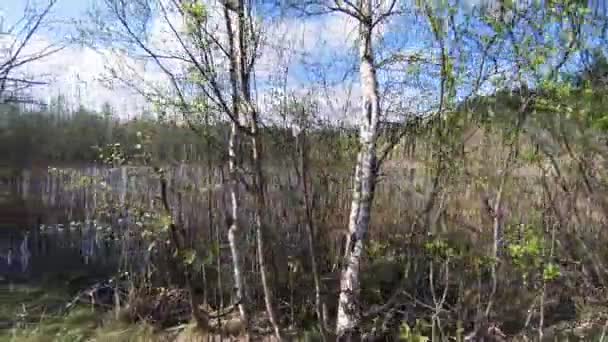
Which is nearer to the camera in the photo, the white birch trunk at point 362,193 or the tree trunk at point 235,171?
the tree trunk at point 235,171

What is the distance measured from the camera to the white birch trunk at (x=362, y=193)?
464 centimetres

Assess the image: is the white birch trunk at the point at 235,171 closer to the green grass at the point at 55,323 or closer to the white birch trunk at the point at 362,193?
the white birch trunk at the point at 362,193

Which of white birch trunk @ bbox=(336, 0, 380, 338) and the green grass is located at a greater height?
white birch trunk @ bbox=(336, 0, 380, 338)

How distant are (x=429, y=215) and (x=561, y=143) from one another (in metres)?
1.41

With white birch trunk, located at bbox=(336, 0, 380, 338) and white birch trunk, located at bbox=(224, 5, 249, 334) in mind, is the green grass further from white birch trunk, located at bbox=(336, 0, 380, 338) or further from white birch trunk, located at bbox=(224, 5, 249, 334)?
white birch trunk, located at bbox=(336, 0, 380, 338)

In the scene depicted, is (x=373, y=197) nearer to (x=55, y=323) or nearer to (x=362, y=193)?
(x=362, y=193)

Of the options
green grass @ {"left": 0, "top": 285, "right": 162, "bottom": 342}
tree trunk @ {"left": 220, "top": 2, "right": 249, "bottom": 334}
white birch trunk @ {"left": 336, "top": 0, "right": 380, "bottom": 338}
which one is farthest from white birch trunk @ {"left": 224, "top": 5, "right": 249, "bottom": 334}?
green grass @ {"left": 0, "top": 285, "right": 162, "bottom": 342}

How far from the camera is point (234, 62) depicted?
438 cm

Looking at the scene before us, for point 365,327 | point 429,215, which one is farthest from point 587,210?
point 365,327

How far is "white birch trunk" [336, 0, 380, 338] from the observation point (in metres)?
4.64

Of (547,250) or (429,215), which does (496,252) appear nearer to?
(547,250)

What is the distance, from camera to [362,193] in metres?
4.70

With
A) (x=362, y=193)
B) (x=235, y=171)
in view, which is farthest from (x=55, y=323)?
(x=362, y=193)

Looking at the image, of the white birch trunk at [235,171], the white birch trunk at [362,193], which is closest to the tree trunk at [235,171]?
the white birch trunk at [235,171]
